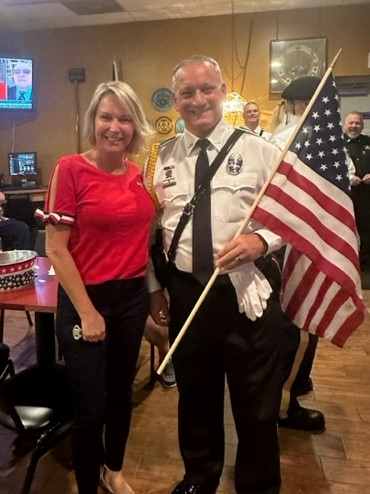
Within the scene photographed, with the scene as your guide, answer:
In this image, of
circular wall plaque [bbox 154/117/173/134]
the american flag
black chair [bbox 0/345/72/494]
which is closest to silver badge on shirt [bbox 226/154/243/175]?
the american flag

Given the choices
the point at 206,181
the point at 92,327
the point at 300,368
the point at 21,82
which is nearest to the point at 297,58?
the point at 21,82

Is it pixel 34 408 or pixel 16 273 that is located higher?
pixel 16 273

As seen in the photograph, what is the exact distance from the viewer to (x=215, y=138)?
152 centimetres

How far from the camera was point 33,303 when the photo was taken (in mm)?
1887

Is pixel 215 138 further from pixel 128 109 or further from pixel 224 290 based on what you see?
pixel 224 290

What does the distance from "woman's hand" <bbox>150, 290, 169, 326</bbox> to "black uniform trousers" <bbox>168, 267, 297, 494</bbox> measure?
0.33ft

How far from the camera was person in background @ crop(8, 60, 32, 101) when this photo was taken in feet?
19.3

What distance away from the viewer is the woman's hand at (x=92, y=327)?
1452mm

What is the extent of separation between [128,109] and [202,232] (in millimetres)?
483

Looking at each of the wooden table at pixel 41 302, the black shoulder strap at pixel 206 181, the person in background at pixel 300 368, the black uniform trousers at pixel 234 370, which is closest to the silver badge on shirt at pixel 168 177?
the black shoulder strap at pixel 206 181

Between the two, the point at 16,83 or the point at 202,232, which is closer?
the point at 202,232

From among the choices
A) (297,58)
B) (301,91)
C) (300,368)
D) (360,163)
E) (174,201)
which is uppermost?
(297,58)

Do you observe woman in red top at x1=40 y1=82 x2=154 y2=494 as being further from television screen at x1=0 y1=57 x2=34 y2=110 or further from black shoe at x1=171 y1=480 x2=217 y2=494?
television screen at x1=0 y1=57 x2=34 y2=110

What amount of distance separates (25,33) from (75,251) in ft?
19.0
